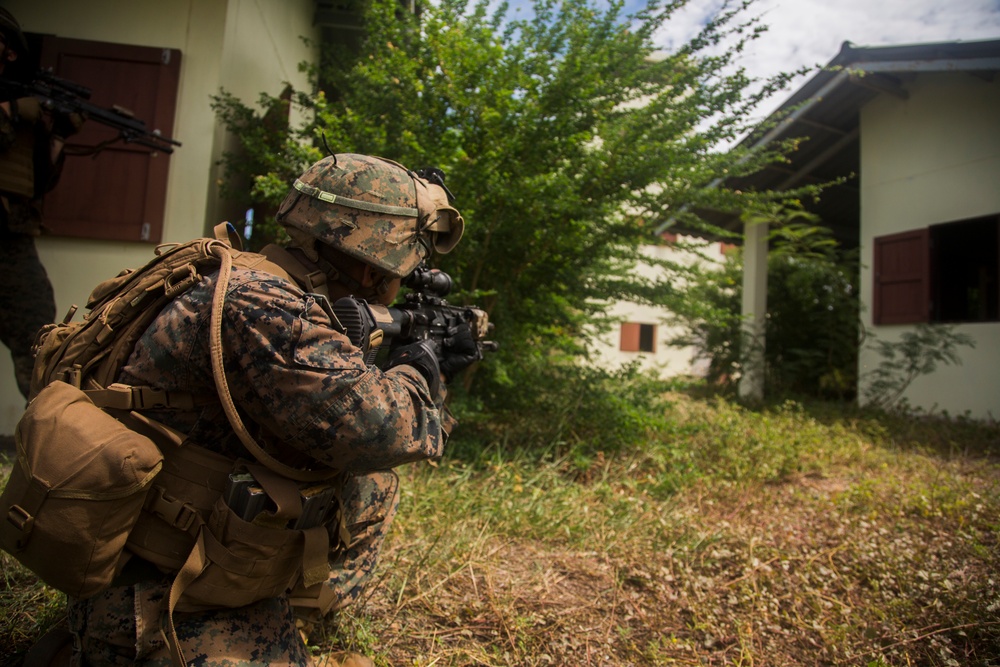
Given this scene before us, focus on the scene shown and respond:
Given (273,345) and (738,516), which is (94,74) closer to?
(273,345)

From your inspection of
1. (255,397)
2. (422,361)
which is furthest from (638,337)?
(255,397)

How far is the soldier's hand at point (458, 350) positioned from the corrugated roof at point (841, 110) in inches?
160

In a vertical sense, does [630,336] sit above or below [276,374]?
above

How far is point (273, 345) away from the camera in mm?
1494

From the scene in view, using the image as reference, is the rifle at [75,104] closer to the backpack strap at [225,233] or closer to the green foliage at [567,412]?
the backpack strap at [225,233]

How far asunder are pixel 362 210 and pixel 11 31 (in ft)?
8.10

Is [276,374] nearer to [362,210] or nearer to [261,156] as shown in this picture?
[362,210]

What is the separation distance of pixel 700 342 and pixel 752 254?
1.55 meters

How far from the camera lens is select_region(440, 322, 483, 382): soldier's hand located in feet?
7.36

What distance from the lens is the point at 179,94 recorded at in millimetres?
4266

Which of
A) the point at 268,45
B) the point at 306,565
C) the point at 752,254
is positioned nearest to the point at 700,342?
the point at 752,254

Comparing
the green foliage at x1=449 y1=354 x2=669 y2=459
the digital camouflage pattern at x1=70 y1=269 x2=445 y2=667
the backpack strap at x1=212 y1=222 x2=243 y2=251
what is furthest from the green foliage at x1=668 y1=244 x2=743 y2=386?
the digital camouflage pattern at x1=70 y1=269 x2=445 y2=667

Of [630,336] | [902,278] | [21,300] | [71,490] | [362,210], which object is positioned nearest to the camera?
[71,490]

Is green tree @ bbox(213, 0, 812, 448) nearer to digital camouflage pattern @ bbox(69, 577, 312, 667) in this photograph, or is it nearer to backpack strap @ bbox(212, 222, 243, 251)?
backpack strap @ bbox(212, 222, 243, 251)
